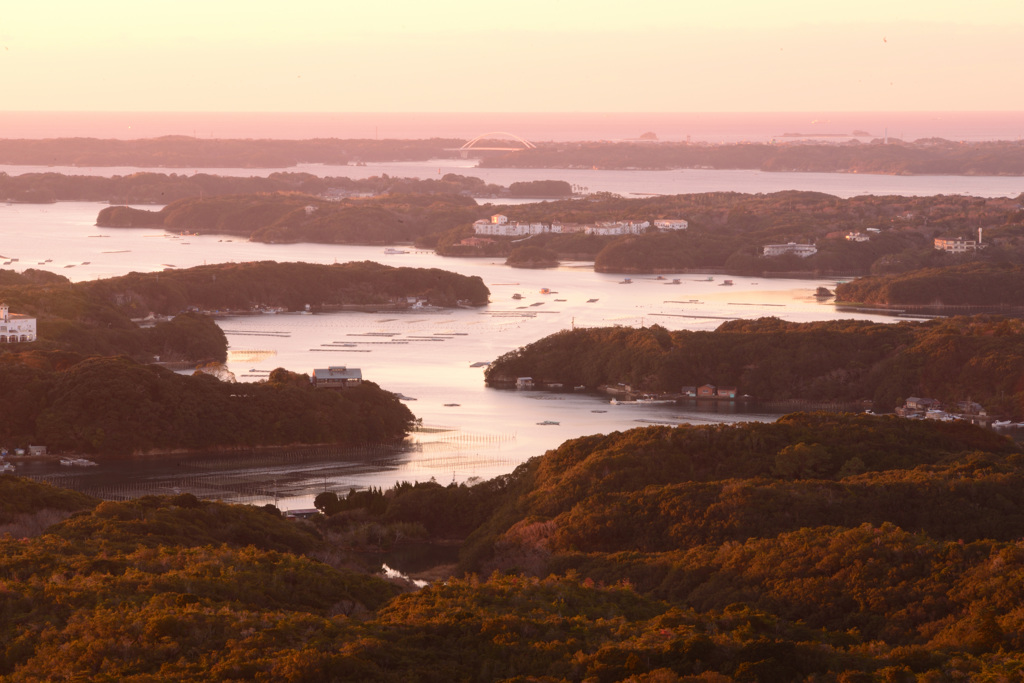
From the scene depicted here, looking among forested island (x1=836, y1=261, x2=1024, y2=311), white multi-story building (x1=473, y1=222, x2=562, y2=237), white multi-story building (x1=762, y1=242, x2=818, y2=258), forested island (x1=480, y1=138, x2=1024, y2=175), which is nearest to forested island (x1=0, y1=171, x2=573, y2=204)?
white multi-story building (x1=473, y1=222, x2=562, y2=237)

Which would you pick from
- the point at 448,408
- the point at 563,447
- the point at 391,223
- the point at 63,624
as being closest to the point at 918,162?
the point at 391,223

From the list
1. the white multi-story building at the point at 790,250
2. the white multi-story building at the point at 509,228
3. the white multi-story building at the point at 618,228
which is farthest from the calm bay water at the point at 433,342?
the white multi-story building at the point at 618,228

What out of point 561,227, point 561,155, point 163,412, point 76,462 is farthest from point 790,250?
point 561,155

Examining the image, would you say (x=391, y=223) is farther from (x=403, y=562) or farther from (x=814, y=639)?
(x=814, y=639)

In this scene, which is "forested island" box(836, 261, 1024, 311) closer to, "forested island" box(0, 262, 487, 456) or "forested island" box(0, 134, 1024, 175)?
A: "forested island" box(0, 262, 487, 456)

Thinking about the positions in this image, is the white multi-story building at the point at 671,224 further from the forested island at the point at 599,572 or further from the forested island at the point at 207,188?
the forested island at the point at 599,572

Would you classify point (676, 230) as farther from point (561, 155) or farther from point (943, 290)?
point (561, 155)
